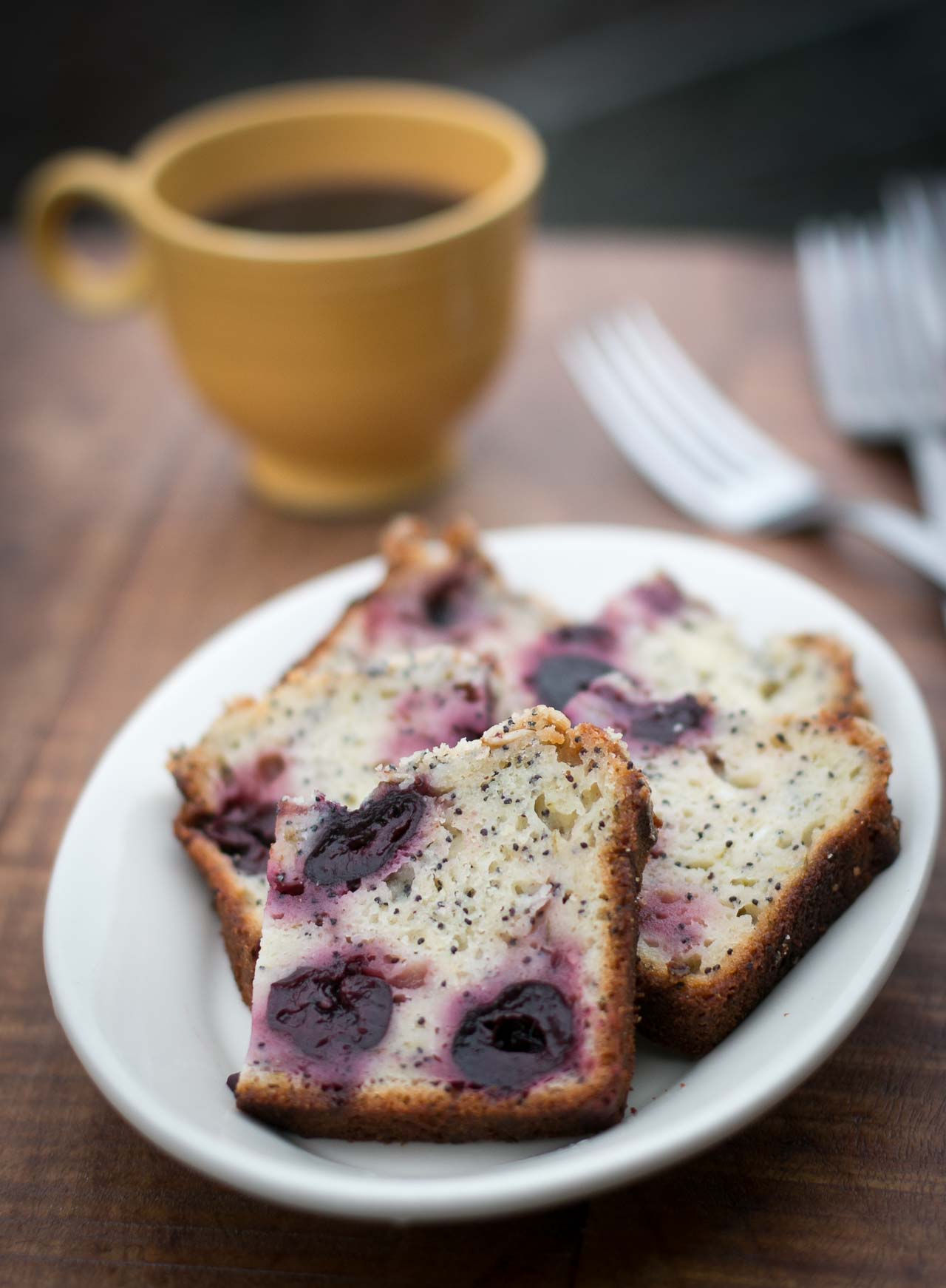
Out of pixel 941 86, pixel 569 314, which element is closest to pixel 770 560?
pixel 569 314

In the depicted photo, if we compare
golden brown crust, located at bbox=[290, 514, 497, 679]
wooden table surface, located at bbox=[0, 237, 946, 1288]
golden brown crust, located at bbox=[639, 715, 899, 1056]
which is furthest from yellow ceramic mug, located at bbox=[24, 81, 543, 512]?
golden brown crust, located at bbox=[639, 715, 899, 1056]

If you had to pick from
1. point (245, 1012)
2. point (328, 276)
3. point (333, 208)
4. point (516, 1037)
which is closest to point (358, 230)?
point (333, 208)

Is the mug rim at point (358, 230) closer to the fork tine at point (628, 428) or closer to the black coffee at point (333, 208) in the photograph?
the black coffee at point (333, 208)

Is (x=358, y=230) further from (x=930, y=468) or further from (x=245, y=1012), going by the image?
(x=245, y=1012)

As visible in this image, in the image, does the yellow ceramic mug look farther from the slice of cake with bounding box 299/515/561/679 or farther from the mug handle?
the slice of cake with bounding box 299/515/561/679

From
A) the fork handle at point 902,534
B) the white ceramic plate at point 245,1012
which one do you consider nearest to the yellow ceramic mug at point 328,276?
the white ceramic plate at point 245,1012
